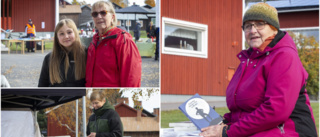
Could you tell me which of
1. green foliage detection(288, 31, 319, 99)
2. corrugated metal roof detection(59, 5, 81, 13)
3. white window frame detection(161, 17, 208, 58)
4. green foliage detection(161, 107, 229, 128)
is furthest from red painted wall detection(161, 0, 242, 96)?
green foliage detection(288, 31, 319, 99)

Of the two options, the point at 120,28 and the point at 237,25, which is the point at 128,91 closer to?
the point at 120,28

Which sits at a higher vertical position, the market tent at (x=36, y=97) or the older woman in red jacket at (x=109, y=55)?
the older woman in red jacket at (x=109, y=55)

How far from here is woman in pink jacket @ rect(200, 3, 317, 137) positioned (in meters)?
1.63

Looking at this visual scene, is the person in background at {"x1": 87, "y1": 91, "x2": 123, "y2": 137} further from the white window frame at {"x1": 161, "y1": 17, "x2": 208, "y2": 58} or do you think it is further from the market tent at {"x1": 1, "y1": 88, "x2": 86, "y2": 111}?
the white window frame at {"x1": 161, "y1": 17, "x2": 208, "y2": 58}

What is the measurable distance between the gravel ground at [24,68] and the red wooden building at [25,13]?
0.18 meters

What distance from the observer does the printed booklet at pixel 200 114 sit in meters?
2.04

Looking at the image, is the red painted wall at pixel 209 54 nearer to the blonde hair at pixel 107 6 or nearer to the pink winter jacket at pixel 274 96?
the blonde hair at pixel 107 6

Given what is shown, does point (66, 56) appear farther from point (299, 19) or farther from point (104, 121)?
point (299, 19)

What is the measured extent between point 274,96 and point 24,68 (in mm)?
1778

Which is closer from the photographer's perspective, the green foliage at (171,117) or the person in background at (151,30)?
the person in background at (151,30)

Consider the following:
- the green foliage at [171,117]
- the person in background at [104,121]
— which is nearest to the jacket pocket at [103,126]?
the person in background at [104,121]

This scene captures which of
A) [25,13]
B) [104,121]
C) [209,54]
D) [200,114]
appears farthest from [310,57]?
[200,114]

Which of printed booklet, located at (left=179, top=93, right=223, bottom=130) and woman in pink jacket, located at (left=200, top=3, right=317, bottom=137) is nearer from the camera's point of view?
woman in pink jacket, located at (left=200, top=3, right=317, bottom=137)

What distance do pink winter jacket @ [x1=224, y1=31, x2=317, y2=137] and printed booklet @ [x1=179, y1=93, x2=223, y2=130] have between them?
247 millimetres
